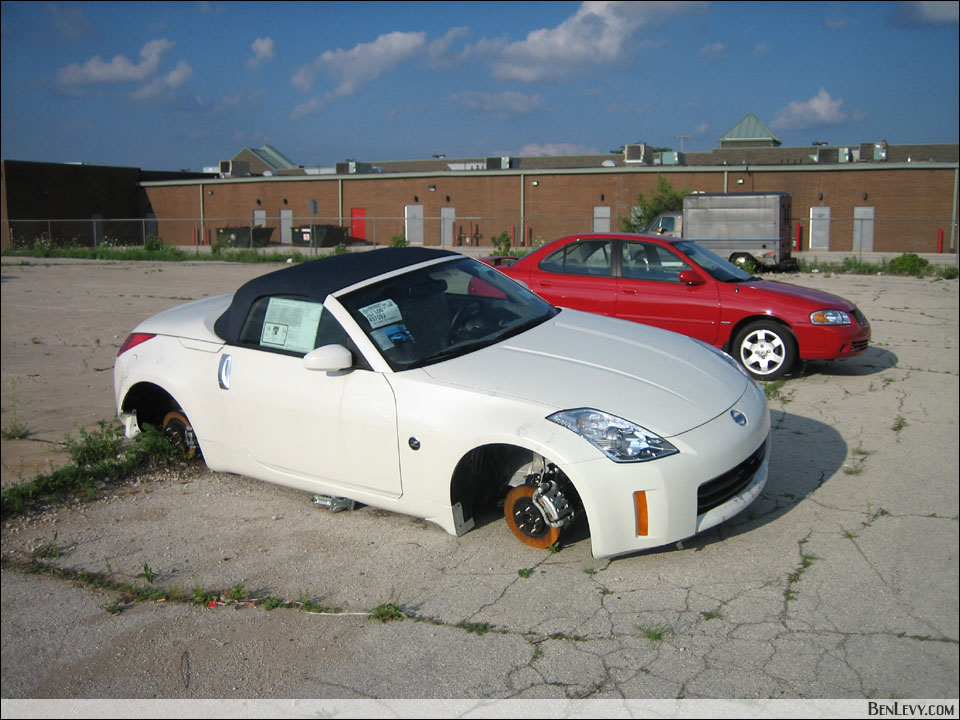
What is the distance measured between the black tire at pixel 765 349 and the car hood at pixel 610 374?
338 centimetres

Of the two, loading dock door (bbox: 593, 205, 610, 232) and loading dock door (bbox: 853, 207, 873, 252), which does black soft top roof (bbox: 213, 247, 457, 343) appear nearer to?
loading dock door (bbox: 853, 207, 873, 252)

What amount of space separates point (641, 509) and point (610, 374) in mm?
834

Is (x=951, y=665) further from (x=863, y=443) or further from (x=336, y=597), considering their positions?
(x=863, y=443)

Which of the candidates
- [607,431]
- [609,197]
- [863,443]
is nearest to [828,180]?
[609,197]

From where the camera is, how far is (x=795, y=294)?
8.57 metres

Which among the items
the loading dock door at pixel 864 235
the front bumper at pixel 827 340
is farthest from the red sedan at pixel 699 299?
the loading dock door at pixel 864 235

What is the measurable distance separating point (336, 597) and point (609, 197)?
40.8 metres

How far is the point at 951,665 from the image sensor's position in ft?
10.6

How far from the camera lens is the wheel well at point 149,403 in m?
5.93

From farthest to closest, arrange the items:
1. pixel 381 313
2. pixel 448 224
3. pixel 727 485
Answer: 1. pixel 448 224
2. pixel 381 313
3. pixel 727 485

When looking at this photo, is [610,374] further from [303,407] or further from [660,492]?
Answer: [303,407]

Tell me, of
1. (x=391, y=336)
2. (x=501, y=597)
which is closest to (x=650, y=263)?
(x=391, y=336)

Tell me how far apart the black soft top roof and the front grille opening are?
2.39 m

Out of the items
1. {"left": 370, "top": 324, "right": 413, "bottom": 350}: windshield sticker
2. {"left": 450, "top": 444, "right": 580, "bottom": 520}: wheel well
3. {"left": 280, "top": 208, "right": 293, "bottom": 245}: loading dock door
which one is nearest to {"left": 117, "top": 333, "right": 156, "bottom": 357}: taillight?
{"left": 370, "top": 324, "right": 413, "bottom": 350}: windshield sticker
